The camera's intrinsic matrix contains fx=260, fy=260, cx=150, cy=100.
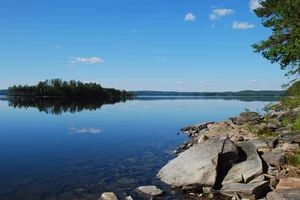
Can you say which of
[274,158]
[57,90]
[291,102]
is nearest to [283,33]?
[291,102]

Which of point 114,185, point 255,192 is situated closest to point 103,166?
point 114,185

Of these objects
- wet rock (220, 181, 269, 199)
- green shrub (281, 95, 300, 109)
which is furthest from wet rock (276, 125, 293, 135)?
wet rock (220, 181, 269, 199)

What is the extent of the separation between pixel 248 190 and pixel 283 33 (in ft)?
47.3

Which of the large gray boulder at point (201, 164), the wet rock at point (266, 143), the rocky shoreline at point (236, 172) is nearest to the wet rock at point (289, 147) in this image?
the rocky shoreline at point (236, 172)

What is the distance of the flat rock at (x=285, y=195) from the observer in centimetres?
741

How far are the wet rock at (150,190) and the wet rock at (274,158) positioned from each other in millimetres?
4587

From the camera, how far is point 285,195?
7.59 meters

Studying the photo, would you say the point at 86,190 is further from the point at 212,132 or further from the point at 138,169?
the point at 212,132

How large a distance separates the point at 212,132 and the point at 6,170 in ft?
43.3

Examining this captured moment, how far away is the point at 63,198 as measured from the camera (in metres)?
9.59

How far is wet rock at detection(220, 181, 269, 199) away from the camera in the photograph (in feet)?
28.4

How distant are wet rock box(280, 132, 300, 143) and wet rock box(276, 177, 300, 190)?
3970mm

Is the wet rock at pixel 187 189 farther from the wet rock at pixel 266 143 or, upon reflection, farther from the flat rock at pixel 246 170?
the wet rock at pixel 266 143

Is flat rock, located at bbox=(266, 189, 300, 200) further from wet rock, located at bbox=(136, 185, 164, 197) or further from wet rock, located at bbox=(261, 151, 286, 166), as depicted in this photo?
wet rock, located at bbox=(136, 185, 164, 197)
